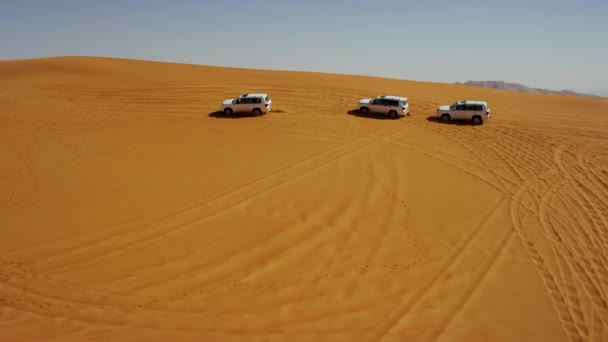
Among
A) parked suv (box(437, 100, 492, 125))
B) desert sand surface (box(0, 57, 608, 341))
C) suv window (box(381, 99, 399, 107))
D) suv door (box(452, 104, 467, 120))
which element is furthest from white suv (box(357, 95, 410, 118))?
suv door (box(452, 104, 467, 120))

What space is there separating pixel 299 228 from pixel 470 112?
16140 millimetres

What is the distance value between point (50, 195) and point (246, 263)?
8257 mm

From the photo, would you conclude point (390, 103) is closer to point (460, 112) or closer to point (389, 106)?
point (389, 106)

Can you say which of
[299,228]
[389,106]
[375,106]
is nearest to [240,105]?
[375,106]

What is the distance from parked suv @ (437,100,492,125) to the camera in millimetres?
23381

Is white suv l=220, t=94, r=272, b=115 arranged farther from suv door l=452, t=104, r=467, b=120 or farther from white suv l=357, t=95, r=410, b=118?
suv door l=452, t=104, r=467, b=120

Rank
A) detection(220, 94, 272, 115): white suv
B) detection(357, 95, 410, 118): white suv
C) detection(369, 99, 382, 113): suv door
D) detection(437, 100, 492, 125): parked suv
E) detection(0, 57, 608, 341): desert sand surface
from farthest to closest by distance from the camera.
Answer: detection(369, 99, 382, 113): suv door → detection(357, 95, 410, 118): white suv → detection(220, 94, 272, 115): white suv → detection(437, 100, 492, 125): parked suv → detection(0, 57, 608, 341): desert sand surface

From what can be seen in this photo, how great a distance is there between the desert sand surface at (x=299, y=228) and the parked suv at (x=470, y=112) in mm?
671

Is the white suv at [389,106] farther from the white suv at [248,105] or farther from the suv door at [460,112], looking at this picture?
the white suv at [248,105]

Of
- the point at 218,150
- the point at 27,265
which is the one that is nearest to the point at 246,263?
the point at 27,265

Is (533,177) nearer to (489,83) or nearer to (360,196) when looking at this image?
(360,196)

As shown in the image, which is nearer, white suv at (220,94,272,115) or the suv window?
white suv at (220,94,272,115)

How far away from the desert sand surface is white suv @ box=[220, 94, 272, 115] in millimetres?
607

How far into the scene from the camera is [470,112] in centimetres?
2342
